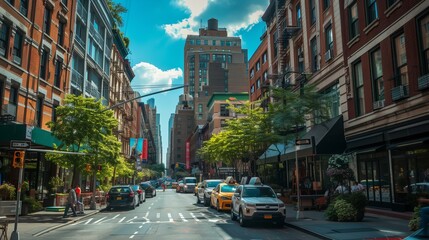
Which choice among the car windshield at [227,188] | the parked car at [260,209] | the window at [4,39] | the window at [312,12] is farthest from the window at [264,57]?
the parked car at [260,209]

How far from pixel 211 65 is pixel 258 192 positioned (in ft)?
392

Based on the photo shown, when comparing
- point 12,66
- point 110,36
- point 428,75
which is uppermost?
point 110,36

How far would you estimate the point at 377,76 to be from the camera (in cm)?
1931

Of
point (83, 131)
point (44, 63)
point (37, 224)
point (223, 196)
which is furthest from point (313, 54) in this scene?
point (37, 224)

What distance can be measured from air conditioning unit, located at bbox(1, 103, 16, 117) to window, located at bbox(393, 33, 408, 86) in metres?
20.3

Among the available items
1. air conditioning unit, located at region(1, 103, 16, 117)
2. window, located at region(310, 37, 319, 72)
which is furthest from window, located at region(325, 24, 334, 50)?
air conditioning unit, located at region(1, 103, 16, 117)

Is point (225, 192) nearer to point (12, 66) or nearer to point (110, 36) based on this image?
point (12, 66)

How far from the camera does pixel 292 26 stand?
31.5 meters

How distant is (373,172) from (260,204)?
25.5ft

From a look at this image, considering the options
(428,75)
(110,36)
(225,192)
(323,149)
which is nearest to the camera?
(428,75)

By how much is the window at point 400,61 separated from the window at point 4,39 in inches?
816

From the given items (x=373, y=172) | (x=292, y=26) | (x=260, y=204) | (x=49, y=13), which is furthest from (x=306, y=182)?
(x=49, y=13)

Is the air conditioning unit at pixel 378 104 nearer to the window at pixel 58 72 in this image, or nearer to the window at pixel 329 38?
the window at pixel 329 38

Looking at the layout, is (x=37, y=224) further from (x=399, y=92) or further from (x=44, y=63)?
(x=399, y=92)
